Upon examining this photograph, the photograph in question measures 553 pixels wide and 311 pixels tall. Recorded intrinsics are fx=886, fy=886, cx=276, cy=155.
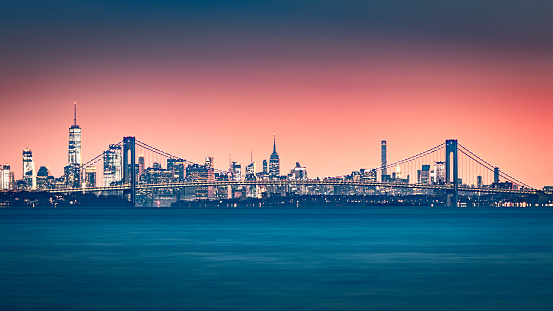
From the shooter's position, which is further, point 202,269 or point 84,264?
point 84,264

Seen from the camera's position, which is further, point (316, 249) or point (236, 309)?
point (316, 249)

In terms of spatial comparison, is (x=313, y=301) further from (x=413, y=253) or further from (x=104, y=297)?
(x=413, y=253)

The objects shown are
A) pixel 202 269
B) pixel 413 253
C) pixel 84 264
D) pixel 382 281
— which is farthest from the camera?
pixel 413 253

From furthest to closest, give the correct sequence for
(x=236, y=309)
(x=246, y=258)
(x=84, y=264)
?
(x=246, y=258), (x=84, y=264), (x=236, y=309)

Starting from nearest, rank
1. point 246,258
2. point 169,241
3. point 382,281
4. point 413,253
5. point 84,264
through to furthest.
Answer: point 382,281, point 84,264, point 246,258, point 413,253, point 169,241

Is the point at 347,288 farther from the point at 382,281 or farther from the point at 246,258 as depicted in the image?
the point at 246,258

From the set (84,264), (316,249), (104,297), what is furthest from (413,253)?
(104,297)

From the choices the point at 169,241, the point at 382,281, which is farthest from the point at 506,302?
the point at 169,241

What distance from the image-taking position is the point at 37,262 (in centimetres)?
3056

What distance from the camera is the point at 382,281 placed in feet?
78.8

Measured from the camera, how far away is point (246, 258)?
107ft

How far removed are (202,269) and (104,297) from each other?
7454 mm

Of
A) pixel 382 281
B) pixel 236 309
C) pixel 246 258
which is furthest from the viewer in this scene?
pixel 246 258

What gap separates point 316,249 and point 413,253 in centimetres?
429
